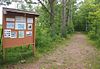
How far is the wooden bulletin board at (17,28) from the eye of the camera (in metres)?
8.64

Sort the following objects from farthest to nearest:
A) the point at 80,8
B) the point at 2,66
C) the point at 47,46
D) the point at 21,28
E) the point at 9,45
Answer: the point at 80,8 < the point at 47,46 < the point at 21,28 < the point at 9,45 < the point at 2,66

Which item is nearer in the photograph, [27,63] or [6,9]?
[6,9]

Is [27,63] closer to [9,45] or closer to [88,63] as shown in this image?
[9,45]

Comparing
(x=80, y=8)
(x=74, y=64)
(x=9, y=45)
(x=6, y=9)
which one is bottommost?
(x=74, y=64)

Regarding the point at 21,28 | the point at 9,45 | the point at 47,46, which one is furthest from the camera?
the point at 47,46

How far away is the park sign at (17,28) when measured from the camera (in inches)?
340

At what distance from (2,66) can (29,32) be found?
7.90 ft

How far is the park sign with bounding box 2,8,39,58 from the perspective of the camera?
28.3 ft

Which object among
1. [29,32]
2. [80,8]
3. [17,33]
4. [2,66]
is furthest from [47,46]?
[80,8]

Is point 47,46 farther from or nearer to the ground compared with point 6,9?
nearer to the ground

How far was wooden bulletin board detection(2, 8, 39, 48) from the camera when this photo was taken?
8641 mm

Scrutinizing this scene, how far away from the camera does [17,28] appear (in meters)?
9.16

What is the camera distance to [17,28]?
30.1 feet

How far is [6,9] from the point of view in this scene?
27.3ft
